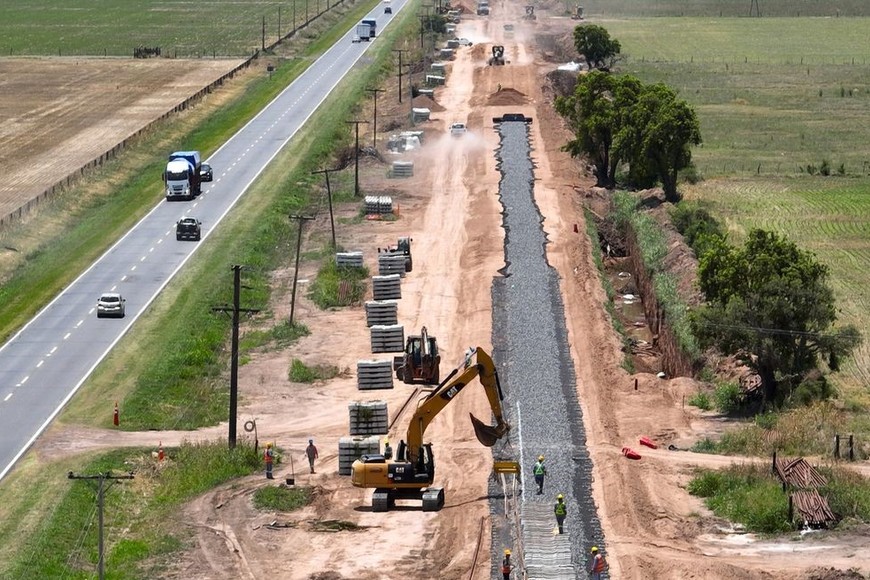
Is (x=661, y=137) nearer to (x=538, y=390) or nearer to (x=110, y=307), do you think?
(x=110, y=307)

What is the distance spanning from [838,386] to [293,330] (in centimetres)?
2654

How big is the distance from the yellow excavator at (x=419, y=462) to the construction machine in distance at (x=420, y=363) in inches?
587

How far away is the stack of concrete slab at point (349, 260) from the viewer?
92.2 m

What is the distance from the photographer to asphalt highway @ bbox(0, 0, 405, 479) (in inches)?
2680

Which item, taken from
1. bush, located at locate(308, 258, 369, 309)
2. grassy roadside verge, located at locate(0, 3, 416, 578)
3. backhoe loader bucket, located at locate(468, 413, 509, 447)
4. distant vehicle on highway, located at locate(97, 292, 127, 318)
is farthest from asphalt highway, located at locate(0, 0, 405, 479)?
backhoe loader bucket, located at locate(468, 413, 509, 447)

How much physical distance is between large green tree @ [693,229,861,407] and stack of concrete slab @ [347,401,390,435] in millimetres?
13556

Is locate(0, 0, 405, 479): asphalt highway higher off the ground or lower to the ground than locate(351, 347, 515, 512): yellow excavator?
lower

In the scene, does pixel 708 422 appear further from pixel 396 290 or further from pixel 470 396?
pixel 396 290

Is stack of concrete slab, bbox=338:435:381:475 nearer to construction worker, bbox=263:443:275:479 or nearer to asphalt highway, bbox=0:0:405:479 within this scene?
construction worker, bbox=263:443:275:479

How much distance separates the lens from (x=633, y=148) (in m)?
113

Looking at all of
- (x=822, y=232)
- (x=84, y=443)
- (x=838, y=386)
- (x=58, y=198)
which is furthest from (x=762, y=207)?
(x=84, y=443)

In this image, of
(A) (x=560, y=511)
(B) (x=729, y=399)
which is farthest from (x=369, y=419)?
(B) (x=729, y=399)

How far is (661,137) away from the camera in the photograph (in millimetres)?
109438

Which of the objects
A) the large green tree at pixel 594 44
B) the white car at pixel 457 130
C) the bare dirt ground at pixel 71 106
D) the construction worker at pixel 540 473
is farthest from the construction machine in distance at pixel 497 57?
the construction worker at pixel 540 473
